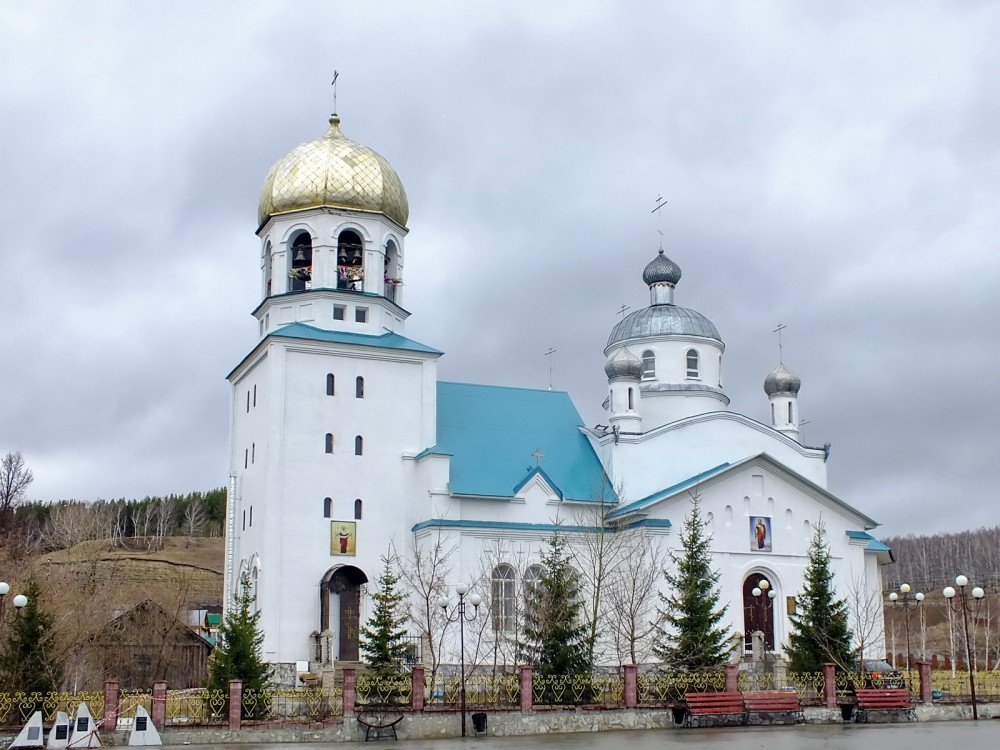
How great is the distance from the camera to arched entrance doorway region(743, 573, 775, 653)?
33531 mm

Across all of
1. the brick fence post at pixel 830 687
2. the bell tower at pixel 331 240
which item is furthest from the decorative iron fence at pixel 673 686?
the bell tower at pixel 331 240

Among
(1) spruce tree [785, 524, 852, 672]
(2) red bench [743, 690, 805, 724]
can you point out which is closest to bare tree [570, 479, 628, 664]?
(1) spruce tree [785, 524, 852, 672]

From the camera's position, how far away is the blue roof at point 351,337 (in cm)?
3116

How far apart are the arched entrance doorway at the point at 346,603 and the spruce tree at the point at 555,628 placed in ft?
15.8

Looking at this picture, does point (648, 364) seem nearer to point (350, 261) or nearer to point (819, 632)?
point (350, 261)

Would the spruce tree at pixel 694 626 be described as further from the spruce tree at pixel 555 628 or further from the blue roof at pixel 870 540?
the blue roof at pixel 870 540

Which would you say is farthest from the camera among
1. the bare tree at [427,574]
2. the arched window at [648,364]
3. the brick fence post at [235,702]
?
the arched window at [648,364]

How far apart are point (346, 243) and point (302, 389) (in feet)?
14.1

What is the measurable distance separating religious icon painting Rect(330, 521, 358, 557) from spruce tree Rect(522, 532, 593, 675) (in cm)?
498

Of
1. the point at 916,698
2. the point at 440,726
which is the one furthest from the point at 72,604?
the point at 916,698

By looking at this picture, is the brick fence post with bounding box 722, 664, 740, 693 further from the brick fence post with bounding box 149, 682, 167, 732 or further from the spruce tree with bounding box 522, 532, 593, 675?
the brick fence post with bounding box 149, 682, 167, 732

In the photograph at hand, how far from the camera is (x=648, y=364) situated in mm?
39812

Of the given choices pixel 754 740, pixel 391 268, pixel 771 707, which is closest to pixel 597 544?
pixel 771 707

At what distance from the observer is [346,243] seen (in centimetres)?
3253
